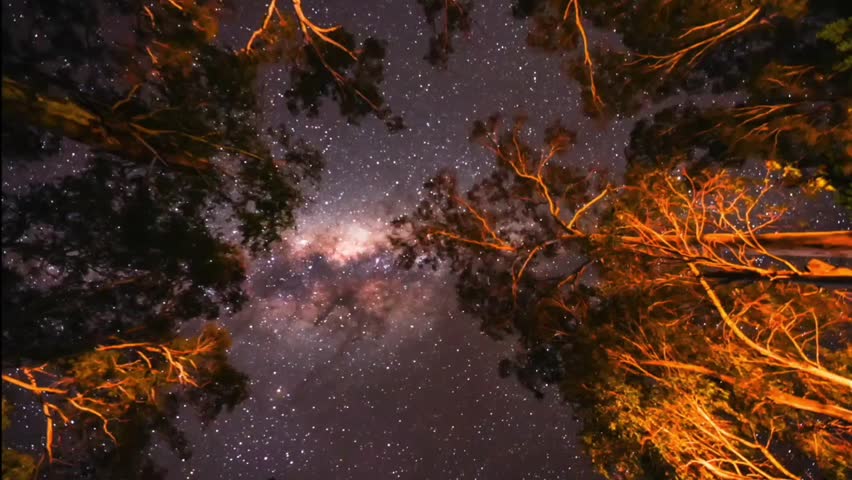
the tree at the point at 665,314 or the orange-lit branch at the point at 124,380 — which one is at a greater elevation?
the orange-lit branch at the point at 124,380

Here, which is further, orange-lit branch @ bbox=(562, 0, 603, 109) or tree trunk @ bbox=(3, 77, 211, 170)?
orange-lit branch @ bbox=(562, 0, 603, 109)

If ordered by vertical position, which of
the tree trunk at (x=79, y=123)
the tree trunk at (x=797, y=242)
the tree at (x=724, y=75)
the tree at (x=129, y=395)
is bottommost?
the tree trunk at (x=797, y=242)

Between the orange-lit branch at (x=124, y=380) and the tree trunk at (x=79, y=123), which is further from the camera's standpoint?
the orange-lit branch at (x=124, y=380)

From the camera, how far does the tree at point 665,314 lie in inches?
226

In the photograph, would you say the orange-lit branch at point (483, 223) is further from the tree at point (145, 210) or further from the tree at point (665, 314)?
the tree at point (145, 210)

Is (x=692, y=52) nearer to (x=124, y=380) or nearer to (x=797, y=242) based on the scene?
(x=797, y=242)

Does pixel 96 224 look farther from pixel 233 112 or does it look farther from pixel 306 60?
pixel 306 60

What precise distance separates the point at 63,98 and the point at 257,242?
2937mm

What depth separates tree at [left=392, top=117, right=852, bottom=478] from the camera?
5.75m

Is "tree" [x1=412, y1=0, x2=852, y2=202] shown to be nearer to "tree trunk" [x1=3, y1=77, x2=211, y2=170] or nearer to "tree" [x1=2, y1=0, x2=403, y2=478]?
"tree" [x1=2, y1=0, x2=403, y2=478]

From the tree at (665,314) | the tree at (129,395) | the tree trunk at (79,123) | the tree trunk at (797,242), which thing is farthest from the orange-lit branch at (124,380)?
the tree trunk at (797,242)

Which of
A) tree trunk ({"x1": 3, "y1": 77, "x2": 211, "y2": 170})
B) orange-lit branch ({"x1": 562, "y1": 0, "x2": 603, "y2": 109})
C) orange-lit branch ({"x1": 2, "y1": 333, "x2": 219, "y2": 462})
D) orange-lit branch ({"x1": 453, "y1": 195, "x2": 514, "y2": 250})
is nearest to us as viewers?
→ tree trunk ({"x1": 3, "y1": 77, "x2": 211, "y2": 170})

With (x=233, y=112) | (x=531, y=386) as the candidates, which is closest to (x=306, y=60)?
(x=233, y=112)

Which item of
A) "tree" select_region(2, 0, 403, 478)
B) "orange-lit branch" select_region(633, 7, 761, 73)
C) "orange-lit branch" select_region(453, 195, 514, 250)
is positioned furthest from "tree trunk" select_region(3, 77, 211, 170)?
"orange-lit branch" select_region(633, 7, 761, 73)
